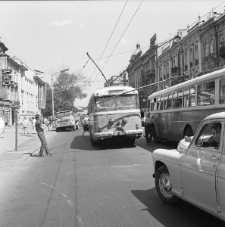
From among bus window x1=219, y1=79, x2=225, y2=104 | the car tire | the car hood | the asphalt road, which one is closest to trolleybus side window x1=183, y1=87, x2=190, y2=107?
bus window x1=219, y1=79, x2=225, y2=104

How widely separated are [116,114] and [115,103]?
0.58m

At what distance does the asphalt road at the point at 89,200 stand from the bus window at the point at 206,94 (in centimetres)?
291

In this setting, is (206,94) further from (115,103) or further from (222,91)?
(115,103)

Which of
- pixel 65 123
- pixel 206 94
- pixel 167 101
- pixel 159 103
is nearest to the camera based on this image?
pixel 206 94

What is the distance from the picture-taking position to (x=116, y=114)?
1372 cm

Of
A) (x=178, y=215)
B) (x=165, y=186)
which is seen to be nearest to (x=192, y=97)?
(x=165, y=186)

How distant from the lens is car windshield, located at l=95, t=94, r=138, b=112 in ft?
45.6

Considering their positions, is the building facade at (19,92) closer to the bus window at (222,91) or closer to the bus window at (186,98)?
the bus window at (186,98)

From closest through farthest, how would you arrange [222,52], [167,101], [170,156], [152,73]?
[170,156] → [167,101] → [222,52] → [152,73]

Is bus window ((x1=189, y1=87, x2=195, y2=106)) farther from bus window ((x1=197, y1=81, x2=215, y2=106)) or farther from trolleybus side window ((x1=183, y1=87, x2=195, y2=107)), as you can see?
bus window ((x1=197, y1=81, x2=215, y2=106))

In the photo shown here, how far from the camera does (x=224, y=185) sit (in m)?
3.42

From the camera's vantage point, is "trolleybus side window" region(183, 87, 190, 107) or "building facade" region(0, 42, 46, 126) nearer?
"trolleybus side window" region(183, 87, 190, 107)

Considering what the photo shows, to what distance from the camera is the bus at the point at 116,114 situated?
1361cm

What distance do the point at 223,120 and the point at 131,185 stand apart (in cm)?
336
